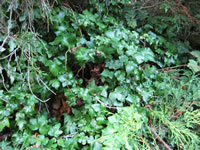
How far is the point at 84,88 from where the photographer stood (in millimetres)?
1436

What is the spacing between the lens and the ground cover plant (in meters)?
1.31

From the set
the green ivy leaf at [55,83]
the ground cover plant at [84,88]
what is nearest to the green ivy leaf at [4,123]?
the ground cover plant at [84,88]

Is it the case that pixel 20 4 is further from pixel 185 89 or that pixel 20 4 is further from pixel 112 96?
pixel 185 89

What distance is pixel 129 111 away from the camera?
1286mm

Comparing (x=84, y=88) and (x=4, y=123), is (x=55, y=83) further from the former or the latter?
(x=4, y=123)

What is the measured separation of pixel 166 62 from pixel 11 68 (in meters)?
1.53

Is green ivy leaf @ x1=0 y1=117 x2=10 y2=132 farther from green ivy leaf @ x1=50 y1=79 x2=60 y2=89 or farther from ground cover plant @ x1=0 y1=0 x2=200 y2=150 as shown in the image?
green ivy leaf @ x1=50 y1=79 x2=60 y2=89

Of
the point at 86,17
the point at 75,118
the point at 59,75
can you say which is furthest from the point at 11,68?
the point at 86,17

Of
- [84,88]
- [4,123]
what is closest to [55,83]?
[84,88]

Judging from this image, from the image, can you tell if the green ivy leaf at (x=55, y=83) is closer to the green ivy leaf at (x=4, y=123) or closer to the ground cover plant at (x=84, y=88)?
the ground cover plant at (x=84, y=88)

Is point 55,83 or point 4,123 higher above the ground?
point 55,83

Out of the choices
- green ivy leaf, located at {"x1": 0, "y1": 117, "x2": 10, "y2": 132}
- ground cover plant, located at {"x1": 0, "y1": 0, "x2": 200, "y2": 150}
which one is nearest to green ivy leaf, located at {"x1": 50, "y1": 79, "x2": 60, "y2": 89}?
ground cover plant, located at {"x1": 0, "y1": 0, "x2": 200, "y2": 150}

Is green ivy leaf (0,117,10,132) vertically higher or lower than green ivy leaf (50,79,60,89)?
lower

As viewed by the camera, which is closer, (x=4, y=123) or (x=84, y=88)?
(x=4, y=123)
